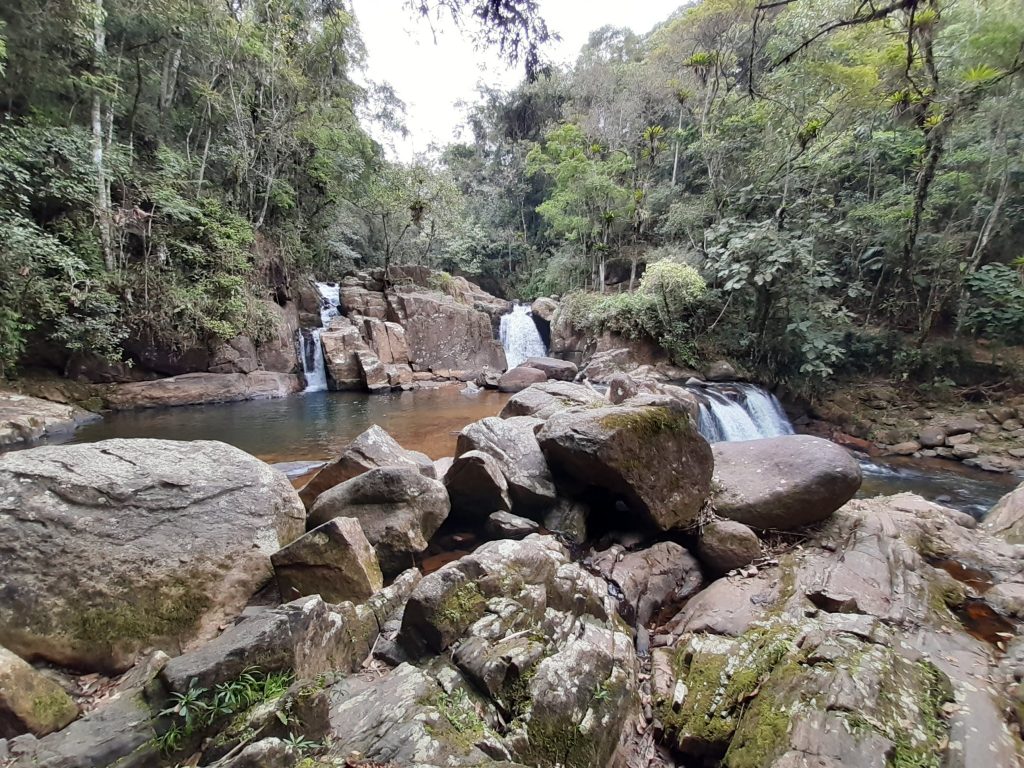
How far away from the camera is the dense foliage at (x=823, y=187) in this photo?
28.2 feet

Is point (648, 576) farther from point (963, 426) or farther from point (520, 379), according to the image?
point (520, 379)

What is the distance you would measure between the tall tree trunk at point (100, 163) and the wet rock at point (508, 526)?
11.6 meters

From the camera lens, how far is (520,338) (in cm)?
1844

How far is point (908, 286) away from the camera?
10.7 meters

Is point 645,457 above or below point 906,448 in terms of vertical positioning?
above

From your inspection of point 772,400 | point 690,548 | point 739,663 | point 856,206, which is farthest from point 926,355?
point 739,663

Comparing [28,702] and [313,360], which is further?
[313,360]

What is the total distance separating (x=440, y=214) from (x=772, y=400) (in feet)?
51.2

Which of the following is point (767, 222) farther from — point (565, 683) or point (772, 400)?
point (565, 683)

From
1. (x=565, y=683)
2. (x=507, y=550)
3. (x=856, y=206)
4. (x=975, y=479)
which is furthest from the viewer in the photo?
(x=856, y=206)

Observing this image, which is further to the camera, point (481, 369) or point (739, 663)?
point (481, 369)

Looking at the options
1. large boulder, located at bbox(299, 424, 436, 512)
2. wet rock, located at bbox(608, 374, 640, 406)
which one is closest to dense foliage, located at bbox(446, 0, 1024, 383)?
wet rock, located at bbox(608, 374, 640, 406)

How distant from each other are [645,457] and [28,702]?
12.4ft

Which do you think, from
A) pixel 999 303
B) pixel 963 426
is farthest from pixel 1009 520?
pixel 999 303
